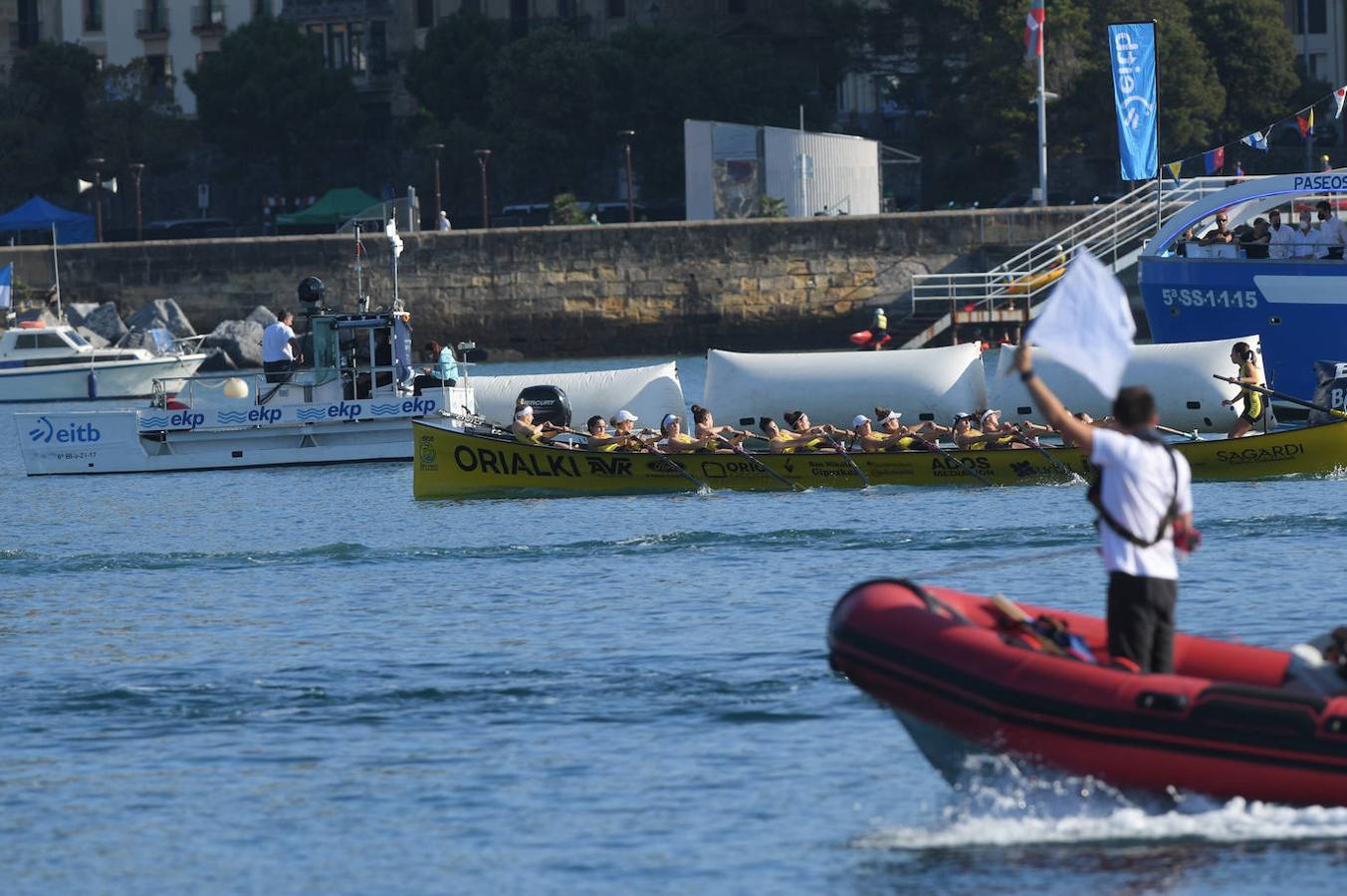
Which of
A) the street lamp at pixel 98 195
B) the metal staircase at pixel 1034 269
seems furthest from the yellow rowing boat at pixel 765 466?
the street lamp at pixel 98 195

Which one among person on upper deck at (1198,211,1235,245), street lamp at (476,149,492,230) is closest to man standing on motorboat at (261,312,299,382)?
person on upper deck at (1198,211,1235,245)

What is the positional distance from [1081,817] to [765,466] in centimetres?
1596

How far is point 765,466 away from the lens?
89.8 feet

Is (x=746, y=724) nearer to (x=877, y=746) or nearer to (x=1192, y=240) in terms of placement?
(x=877, y=746)

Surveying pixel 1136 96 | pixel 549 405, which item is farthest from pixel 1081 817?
pixel 1136 96

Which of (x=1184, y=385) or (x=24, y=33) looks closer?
(x=1184, y=385)

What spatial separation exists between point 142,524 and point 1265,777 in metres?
19.4

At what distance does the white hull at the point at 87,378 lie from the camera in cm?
5106

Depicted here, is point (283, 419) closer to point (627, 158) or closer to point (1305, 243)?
point (1305, 243)

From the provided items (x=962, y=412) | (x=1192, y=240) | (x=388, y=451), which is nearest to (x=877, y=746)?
(x=962, y=412)

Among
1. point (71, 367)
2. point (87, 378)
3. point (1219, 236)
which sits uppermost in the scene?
point (1219, 236)

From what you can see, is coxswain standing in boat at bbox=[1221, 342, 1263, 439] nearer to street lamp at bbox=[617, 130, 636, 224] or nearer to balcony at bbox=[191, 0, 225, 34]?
street lamp at bbox=[617, 130, 636, 224]

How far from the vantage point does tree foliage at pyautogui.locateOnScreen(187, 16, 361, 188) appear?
77.8 meters

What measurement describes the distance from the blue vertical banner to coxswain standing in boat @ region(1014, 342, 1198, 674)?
33.7 meters
